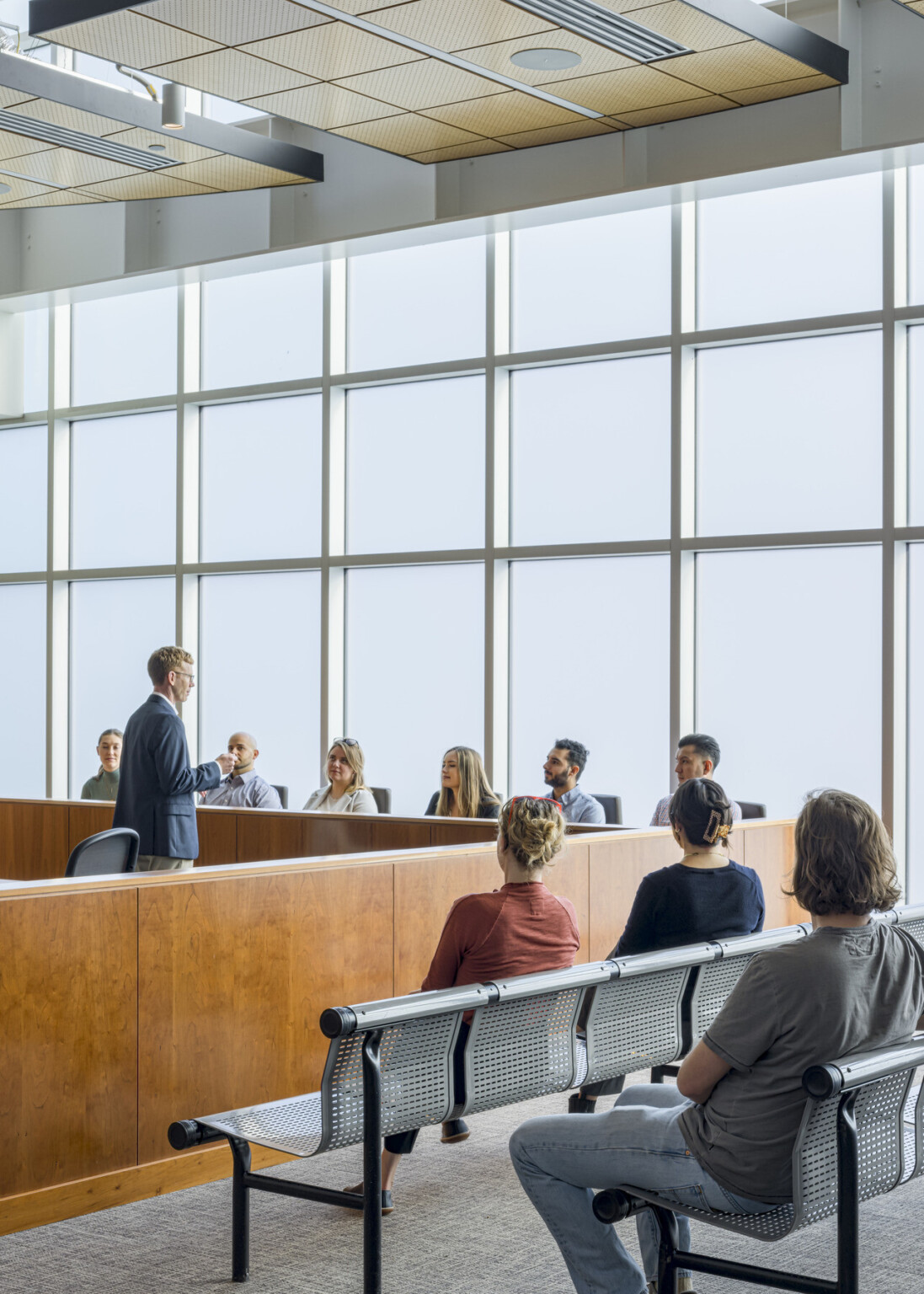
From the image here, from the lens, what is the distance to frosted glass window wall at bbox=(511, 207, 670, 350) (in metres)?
9.06

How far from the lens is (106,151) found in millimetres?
8148

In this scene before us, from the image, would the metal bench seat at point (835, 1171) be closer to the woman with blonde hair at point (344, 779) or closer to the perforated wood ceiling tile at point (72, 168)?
the woman with blonde hair at point (344, 779)

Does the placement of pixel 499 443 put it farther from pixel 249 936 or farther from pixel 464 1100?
pixel 464 1100

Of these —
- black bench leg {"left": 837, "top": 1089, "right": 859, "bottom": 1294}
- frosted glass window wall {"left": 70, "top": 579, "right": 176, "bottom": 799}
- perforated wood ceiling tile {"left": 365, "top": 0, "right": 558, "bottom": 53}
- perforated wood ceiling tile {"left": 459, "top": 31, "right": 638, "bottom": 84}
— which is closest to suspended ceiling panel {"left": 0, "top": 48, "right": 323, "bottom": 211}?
perforated wood ceiling tile {"left": 365, "top": 0, "right": 558, "bottom": 53}

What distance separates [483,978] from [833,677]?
17.2 ft

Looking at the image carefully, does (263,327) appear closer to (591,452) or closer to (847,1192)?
(591,452)

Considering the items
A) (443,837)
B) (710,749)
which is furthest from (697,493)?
(443,837)

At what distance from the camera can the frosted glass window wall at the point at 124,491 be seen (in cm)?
1132

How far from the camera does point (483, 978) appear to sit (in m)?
3.77

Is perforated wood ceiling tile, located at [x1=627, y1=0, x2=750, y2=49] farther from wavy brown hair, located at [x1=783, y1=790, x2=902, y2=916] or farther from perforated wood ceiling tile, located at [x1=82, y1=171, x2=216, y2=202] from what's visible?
wavy brown hair, located at [x1=783, y1=790, x2=902, y2=916]

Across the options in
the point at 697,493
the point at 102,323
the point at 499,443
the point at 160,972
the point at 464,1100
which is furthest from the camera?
the point at 102,323

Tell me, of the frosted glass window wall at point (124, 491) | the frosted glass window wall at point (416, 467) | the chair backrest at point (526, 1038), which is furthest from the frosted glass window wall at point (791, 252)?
the chair backrest at point (526, 1038)

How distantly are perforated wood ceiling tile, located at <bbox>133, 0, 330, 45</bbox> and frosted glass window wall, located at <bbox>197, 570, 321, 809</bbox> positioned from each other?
15.5ft

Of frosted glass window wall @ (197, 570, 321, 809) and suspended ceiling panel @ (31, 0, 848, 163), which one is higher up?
suspended ceiling panel @ (31, 0, 848, 163)
